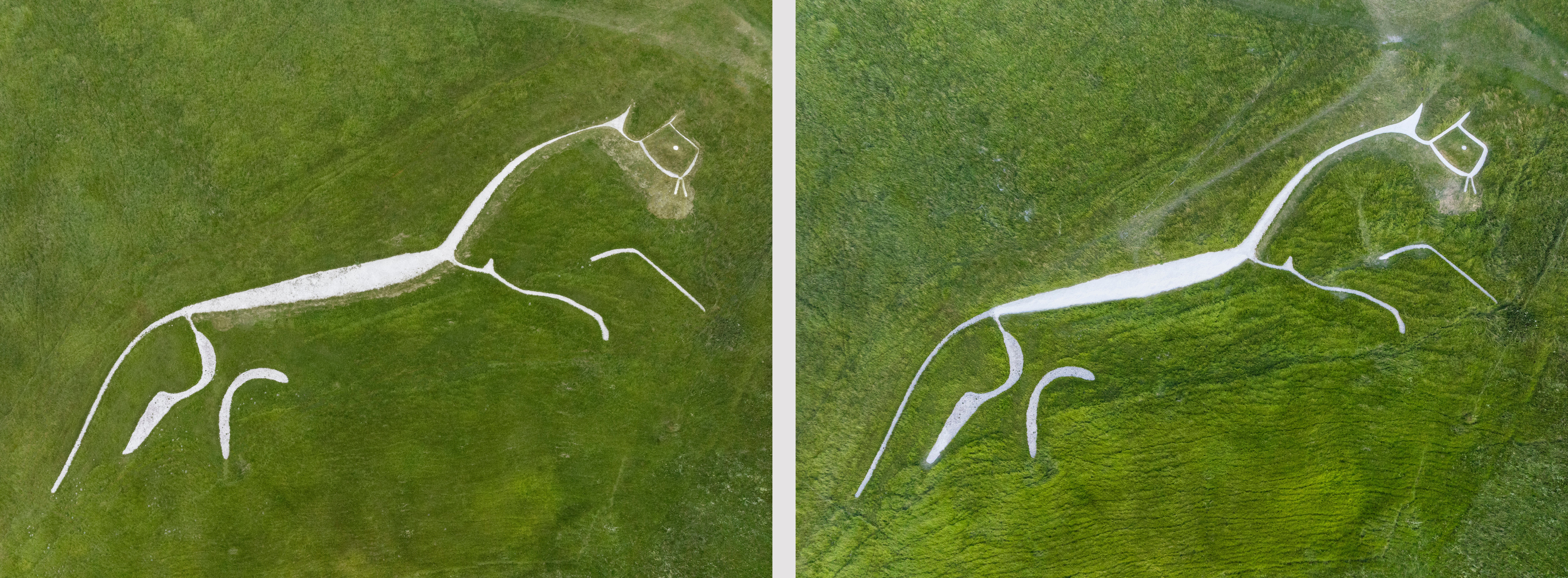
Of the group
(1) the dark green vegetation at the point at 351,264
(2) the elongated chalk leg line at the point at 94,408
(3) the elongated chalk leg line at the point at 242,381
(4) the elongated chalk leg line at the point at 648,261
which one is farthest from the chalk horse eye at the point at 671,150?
(2) the elongated chalk leg line at the point at 94,408

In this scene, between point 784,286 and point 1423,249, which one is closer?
point 784,286

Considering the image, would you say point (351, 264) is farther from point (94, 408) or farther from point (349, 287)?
point (94, 408)

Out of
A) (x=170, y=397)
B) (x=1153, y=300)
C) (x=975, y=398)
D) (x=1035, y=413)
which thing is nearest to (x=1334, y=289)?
(x=1153, y=300)

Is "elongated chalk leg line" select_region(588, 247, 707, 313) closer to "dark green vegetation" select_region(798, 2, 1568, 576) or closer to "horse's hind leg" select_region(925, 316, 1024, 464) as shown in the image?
"dark green vegetation" select_region(798, 2, 1568, 576)

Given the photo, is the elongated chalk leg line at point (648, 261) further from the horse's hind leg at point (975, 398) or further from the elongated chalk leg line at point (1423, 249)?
the elongated chalk leg line at point (1423, 249)

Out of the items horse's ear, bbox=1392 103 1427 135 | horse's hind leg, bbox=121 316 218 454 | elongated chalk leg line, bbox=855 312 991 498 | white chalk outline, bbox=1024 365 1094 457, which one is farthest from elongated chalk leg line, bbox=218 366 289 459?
horse's ear, bbox=1392 103 1427 135
